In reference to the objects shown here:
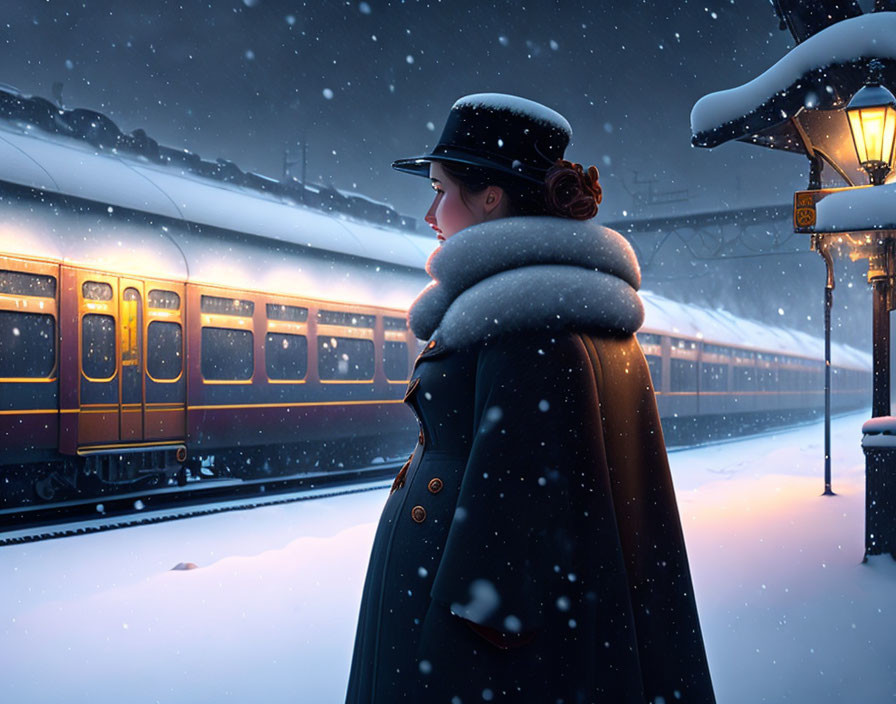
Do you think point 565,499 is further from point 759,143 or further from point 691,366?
point 691,366

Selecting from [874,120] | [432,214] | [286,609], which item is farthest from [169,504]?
[432,214]

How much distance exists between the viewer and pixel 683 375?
69.1 ft


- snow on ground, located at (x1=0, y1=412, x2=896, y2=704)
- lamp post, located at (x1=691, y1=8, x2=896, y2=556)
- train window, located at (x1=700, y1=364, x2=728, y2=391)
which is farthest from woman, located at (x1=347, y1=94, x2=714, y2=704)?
train window, located at (x1=700, y1=364, x2=728, y2=391)

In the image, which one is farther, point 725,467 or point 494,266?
point 725,467

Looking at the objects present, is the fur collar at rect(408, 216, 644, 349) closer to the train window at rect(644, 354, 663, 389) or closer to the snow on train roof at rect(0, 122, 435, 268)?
the snow on train roof at rect(0, 122, 435, 268)

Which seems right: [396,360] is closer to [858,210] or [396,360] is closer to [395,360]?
[395,360]

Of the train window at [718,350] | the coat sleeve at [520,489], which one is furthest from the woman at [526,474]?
the train window at [718,350]

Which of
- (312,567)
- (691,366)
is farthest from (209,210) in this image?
(691,366)

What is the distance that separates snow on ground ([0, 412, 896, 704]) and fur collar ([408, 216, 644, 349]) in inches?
91.9

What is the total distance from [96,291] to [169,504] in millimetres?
2502

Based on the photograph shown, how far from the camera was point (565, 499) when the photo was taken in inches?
63.1

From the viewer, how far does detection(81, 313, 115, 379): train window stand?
8.81 meters

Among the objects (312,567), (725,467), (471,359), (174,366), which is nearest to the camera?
(471,359)

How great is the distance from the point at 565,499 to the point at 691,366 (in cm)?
2095
